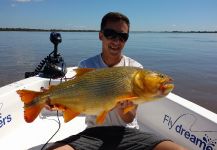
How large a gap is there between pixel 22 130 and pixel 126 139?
2.15 metres

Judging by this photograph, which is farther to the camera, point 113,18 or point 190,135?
point 190,135

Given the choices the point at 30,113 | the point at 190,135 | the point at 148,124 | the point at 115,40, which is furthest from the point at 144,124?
the point at 30,113

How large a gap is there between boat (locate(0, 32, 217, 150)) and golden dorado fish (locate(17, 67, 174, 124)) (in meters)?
1.61

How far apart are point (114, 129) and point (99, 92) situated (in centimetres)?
106

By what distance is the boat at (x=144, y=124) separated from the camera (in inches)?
160

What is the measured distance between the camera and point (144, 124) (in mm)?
5371

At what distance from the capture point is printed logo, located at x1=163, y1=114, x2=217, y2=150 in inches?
152

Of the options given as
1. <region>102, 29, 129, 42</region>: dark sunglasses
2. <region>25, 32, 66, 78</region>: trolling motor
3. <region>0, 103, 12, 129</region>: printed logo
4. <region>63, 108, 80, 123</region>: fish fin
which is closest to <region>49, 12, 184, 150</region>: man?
<region>102, 29, 129, 42</region>: dark sunglasses

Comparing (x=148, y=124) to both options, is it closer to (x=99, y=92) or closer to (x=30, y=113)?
(x=99, y=92)

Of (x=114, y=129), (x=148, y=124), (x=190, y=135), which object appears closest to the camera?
(x=114, y=129)

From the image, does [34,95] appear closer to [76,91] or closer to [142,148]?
[76,91]

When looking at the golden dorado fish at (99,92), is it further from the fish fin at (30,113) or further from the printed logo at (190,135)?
the printed logo at (190,135)

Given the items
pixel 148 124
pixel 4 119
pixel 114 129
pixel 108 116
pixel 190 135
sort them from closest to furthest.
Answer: pixel 114 129 < pixel 108 116 < pixel 190 135 < pixel 4 119 < pixel 148 124

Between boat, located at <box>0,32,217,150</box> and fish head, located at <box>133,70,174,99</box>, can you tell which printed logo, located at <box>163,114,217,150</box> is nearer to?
boat, located at <box>0,32,217,150</box>
